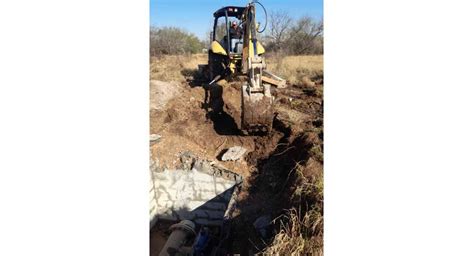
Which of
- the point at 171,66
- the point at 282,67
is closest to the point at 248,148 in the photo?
the point at 282,67

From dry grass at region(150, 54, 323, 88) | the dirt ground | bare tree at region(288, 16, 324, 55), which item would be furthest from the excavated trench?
bare tree at region(288, 16, 324, 55)

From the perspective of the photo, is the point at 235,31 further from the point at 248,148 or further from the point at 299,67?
the point at 299,67

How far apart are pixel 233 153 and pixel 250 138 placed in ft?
1.08

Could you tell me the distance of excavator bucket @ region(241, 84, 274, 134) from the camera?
12.7ft

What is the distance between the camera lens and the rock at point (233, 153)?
4062 millimetres

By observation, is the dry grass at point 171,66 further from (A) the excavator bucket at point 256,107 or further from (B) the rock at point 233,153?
(B) the rock at point 233,153

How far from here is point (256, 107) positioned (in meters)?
3.90

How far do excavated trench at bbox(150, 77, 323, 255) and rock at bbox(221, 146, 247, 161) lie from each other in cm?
6

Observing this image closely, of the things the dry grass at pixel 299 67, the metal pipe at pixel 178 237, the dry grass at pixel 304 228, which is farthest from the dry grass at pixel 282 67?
the metal pipe at pixel 178 237
